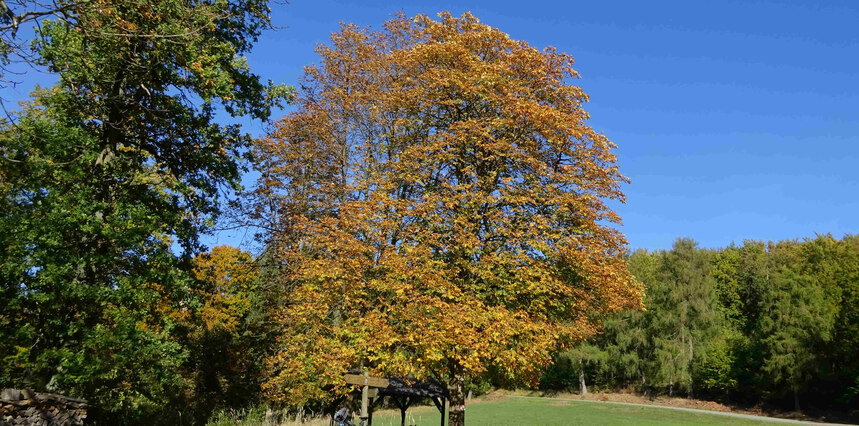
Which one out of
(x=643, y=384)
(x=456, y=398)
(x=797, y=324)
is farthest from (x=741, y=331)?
(x=456, y=398)

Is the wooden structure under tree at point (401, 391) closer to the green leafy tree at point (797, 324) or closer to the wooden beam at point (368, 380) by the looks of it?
the wooden beam at point (368, 380)

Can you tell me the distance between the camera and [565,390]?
67.8 meters

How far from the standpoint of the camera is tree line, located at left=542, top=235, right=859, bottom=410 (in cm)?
4294

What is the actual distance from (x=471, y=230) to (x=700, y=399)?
158ft

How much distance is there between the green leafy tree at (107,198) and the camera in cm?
1313

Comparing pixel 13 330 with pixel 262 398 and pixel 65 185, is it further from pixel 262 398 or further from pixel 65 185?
pixel 262 398

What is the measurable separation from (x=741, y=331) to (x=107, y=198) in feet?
211

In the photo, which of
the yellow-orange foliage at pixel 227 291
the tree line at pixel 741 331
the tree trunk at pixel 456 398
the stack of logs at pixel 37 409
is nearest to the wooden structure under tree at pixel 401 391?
the tree trunk at pixel 456 398

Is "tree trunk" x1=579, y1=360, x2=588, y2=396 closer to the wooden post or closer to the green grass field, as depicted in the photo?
the green grass field

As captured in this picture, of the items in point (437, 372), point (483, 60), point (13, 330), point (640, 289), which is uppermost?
point (483, 60)

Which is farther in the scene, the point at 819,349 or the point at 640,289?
the point at 819,349

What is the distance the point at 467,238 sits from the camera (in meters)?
16.5

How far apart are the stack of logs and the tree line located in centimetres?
→ 3320

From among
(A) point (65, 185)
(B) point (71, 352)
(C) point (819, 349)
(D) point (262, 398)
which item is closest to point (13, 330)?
(B) point (71, 352)
